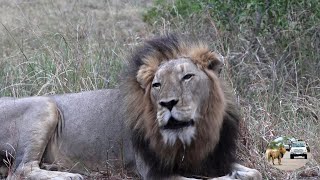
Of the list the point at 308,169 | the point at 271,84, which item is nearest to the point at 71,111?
the point at 308,169

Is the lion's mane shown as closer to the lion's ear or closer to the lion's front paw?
the lion's ear

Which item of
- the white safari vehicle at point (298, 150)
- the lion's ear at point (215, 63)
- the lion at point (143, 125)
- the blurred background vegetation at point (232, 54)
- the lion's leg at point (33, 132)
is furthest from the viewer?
the blurred background vegetation at point (232, 54)

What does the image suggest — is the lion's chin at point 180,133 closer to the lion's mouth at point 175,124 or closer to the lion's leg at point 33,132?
the lion's mouth at point 175,124

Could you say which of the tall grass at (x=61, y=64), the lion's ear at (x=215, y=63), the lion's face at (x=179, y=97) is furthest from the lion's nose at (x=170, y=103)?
the tall grass at (x=61, y=64)

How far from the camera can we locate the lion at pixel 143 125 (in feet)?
15.1

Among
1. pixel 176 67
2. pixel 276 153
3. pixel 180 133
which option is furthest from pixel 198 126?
pixel 276 153

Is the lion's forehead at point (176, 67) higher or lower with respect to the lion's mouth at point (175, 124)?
higher

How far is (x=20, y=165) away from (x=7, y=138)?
0.27 m

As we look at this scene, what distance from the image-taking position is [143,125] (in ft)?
15.7

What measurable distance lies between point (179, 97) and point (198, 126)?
0.76 ft

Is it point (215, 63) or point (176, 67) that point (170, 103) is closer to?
point (176, 67)

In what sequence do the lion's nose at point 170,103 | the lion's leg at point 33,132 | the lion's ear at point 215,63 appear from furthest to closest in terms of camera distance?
the lion's leg at point 33,132, the lion's ear at point 215,63, the lion's nose at point 170,103

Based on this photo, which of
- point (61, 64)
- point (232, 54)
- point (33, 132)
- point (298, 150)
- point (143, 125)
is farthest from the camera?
point (232, 54)

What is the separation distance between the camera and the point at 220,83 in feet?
15.9
